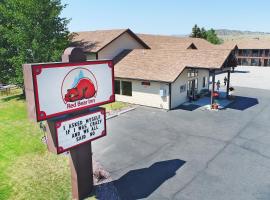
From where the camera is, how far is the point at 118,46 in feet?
104

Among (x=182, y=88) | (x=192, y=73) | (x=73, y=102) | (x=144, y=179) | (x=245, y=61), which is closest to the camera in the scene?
(x=73, y=102)

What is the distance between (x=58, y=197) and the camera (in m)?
10.9

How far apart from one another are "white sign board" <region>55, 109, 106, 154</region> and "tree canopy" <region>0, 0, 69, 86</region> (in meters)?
16.8

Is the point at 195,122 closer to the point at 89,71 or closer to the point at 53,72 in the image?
the point at 89,71

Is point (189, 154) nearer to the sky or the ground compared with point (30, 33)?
nearer to the ground

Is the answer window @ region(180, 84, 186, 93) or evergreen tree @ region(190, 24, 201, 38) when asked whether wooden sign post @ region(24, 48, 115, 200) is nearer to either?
window @ region(180, 84, 186, 93)

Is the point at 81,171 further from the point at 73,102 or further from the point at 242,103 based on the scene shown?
the point at 242,103

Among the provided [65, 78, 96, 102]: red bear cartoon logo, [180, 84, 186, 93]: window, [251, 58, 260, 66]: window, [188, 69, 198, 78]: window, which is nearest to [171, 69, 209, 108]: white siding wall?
[180, 84, 186, 93]: window

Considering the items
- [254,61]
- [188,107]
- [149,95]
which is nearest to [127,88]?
[149,95]

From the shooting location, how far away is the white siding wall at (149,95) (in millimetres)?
23875

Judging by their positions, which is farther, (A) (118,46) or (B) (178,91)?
(A) (118,46)

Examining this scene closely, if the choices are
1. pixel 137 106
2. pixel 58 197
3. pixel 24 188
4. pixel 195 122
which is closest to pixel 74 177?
pixel 58 197

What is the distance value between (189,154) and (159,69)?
11835mm

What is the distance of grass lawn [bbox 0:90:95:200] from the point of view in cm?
1133
